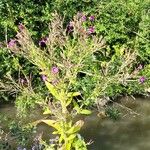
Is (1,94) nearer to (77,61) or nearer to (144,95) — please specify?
→ (144,95)

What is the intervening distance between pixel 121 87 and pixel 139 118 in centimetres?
81

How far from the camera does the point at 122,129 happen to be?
10.0 meters

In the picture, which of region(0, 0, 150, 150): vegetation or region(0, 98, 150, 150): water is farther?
region(0, 0, 150, 150): vegetation

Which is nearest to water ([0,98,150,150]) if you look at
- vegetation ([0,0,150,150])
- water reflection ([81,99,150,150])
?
water reflection ([81,99,150,150])

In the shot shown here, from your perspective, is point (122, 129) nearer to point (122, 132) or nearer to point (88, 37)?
point (122, 132)

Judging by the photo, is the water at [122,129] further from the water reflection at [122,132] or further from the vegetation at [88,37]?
the vegetation at [88,37]

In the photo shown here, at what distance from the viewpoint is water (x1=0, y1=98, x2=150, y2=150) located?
9367mm

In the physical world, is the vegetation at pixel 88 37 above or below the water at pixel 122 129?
above

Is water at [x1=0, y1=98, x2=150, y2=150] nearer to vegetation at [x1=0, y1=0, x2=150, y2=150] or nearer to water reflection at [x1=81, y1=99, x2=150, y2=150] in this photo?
water reflection at [x1=81, y1=99, x2=150, y2=150]

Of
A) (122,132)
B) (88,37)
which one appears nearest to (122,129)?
(122,132)

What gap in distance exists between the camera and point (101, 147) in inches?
366

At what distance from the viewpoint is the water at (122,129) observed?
9.37 metres

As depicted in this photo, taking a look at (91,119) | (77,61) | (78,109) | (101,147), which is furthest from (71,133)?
(91,119)

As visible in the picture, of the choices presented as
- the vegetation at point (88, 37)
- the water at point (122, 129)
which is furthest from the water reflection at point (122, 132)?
the vegetation at point (88, 37)
